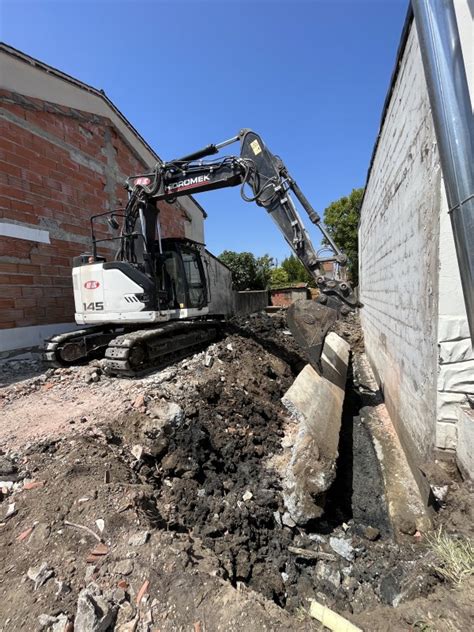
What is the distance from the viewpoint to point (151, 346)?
5.63 m

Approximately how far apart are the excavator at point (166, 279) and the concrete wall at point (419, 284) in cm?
102

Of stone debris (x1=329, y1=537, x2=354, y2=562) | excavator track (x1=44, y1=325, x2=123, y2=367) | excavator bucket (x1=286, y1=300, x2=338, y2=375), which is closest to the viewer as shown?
stone debris (x1=329, y1=537, x2=354, y2=562)

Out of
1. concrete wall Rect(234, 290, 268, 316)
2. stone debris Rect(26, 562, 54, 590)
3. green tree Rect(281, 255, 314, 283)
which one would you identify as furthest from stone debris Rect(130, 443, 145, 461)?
green tree Rect(281, 255, 314, 283)

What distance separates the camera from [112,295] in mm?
5801

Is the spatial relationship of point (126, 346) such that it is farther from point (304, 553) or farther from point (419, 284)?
point (419, 284)

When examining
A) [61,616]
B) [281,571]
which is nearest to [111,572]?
[61,616]

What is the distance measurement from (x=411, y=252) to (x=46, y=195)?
24.0ft

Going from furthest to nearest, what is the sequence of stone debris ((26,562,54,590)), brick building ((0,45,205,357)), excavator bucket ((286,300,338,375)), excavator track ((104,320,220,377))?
brick building ((0,45,205,357)) < excavator track ((104,320,220,377)) < excavator bucket ((286,300,338,375)) < stone debris ((26,562,54,590))

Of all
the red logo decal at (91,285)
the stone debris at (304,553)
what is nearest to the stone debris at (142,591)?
the stone debris at (304,553)

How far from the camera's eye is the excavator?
5020 mm

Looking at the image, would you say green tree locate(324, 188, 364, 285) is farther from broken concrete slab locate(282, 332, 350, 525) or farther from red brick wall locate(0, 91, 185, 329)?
broken concrete slab locate(282, 332, 350, 525)

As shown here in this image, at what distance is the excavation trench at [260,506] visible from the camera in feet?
8.25

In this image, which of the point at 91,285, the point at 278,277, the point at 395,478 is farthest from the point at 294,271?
the point at 395,478

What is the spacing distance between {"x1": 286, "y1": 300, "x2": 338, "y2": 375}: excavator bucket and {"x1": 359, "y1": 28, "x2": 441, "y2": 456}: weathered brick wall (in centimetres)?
94
